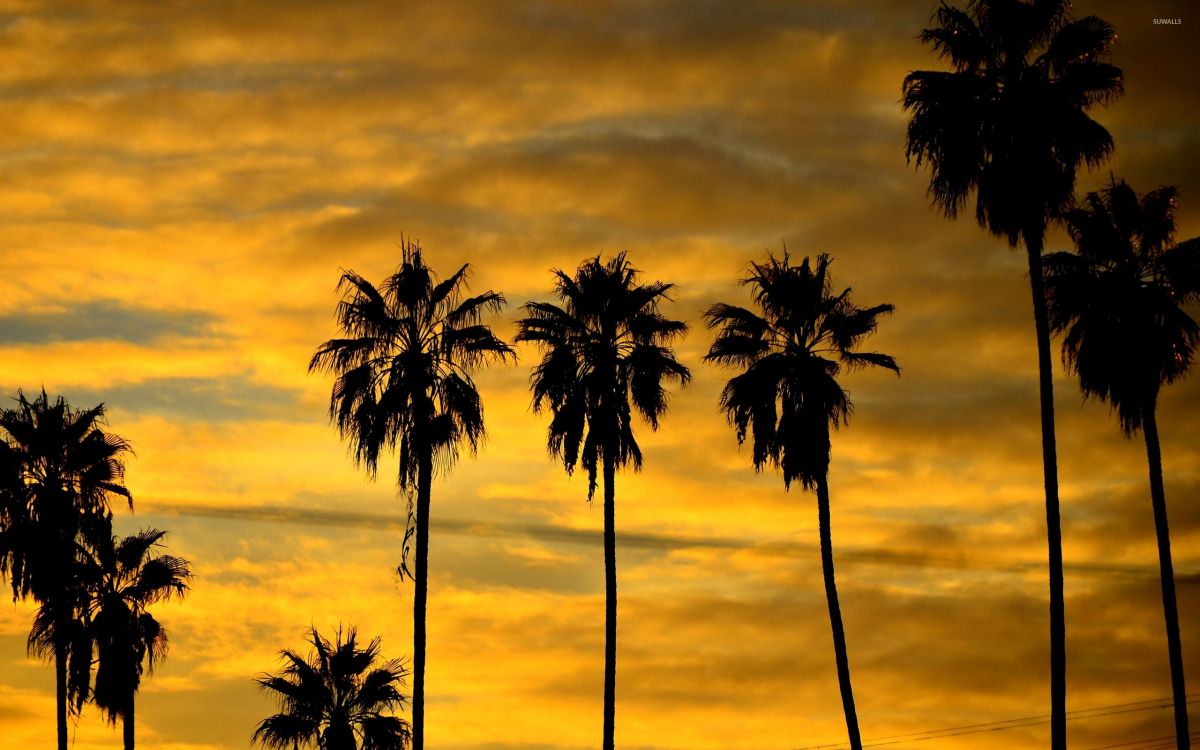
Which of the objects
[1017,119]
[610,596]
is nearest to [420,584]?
[610,596]

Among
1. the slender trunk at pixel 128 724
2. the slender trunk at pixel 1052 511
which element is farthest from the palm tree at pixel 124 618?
the slender trunk at pixel 1052 511

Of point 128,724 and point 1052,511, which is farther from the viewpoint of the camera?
point 128,724

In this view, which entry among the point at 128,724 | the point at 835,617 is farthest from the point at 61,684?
the point at 835,617

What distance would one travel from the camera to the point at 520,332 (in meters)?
56.3

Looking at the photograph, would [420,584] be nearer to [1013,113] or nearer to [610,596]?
[610,596]

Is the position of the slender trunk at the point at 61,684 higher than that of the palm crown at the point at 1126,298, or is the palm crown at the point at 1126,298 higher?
the palm crown at the point at 1126,298

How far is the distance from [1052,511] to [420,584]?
65.6 ft

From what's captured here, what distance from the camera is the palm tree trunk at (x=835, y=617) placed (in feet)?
177

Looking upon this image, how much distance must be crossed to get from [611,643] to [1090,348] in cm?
1836

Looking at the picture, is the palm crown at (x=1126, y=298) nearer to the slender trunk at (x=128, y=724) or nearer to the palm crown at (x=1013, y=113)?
the palm crown at (x=1013, y=113)

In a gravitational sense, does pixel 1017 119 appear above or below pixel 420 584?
above

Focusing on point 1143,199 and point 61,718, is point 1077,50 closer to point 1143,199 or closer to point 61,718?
point 1143,199

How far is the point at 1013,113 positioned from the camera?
148ft

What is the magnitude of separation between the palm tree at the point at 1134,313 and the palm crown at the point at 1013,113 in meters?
6.85
